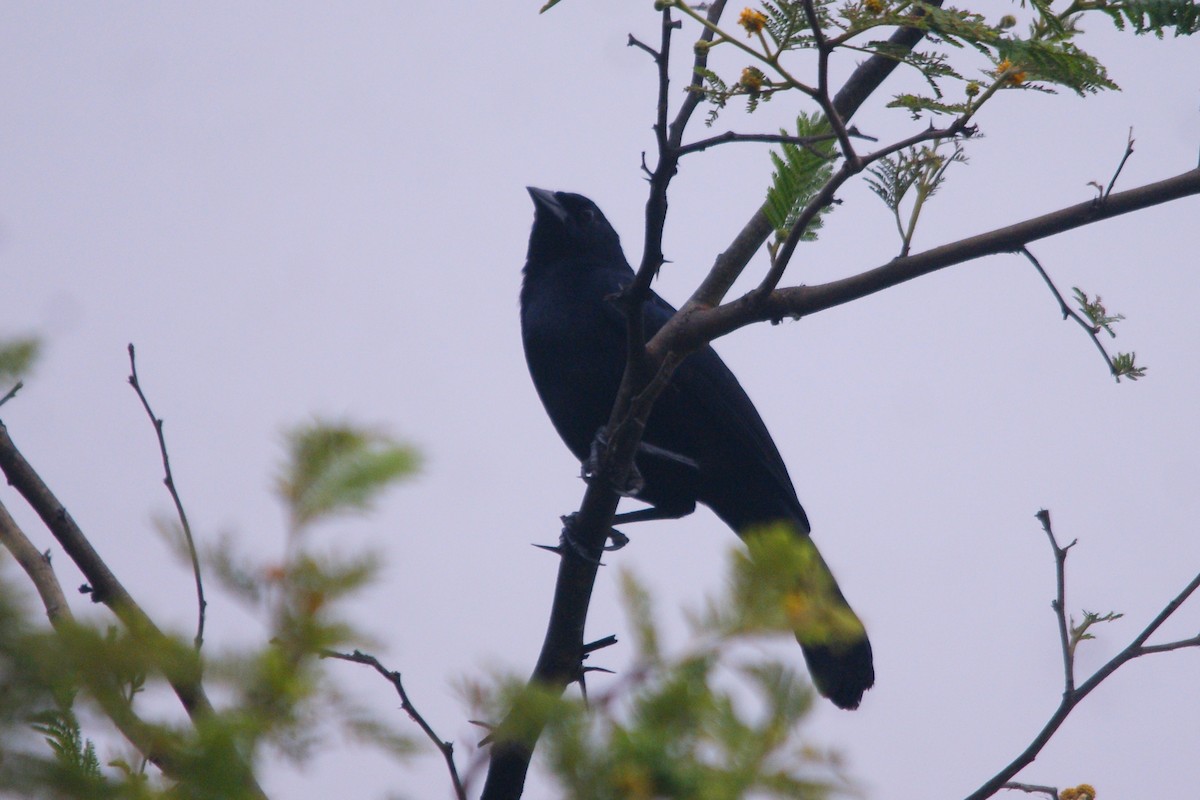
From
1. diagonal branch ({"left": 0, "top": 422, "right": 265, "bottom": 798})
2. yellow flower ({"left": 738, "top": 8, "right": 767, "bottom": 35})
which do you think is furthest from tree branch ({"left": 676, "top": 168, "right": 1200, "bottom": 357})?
diagonal branch ({"left": 0, "top": 422, "right": 265, "bottom": 798})

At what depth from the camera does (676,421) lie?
14.4 ft

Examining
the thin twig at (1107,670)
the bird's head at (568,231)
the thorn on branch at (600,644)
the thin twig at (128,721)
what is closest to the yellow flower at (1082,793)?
the thin twig at (1107,670)

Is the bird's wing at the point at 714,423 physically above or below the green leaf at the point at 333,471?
above

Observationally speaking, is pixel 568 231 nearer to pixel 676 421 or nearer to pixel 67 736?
pixel 676 421

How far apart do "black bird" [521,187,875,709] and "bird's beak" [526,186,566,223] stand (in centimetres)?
52

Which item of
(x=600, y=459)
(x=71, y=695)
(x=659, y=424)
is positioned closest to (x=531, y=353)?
(x=659, y=424)

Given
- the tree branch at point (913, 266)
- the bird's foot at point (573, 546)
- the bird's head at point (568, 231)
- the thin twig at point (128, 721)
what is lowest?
the thin twig at point (128, 721)

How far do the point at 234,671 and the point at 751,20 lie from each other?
1510 millimetres

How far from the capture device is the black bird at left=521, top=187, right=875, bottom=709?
435cm

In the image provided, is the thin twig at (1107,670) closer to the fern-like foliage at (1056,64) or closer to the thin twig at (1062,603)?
the thin twig at (1062,603)

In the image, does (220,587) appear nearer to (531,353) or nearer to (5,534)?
(5,534)

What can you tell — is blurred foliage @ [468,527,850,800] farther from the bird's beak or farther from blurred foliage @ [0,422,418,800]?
the bird's beak

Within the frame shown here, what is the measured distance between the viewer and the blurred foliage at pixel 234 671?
3.43 feet

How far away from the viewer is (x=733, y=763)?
3.63ft
